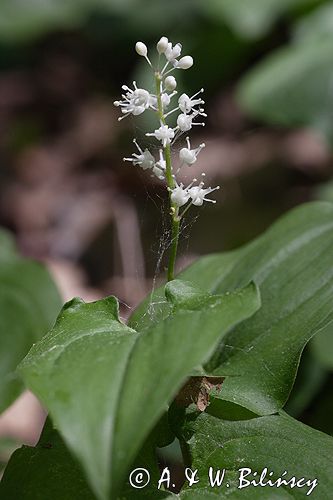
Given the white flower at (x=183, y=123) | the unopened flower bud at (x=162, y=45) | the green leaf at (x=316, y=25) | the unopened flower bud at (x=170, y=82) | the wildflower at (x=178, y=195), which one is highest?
the green leaf at (x=316, y=25)

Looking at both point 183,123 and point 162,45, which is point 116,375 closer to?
point 183,123

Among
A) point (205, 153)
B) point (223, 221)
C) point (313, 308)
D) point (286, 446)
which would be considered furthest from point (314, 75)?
point (286, 446)

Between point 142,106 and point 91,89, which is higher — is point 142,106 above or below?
below

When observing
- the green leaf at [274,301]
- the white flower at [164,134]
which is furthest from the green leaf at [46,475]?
the white flower at [164,134]

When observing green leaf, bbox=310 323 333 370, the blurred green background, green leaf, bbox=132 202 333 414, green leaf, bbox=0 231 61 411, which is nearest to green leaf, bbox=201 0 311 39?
the blurred green background

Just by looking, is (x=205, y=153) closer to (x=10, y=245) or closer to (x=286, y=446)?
(x=10, y=245)

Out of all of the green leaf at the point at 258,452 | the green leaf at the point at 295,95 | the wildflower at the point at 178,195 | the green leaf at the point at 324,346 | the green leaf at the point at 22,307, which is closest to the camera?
the green leaf at the point at 258,452

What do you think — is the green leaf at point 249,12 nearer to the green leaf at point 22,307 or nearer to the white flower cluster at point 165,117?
the green leaf at point 22,307

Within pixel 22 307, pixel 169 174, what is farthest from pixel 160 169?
pixel 22 307
